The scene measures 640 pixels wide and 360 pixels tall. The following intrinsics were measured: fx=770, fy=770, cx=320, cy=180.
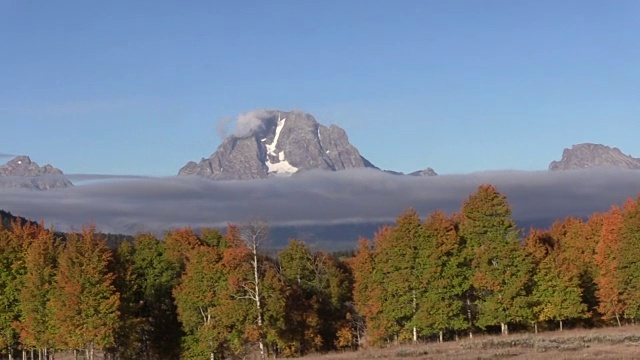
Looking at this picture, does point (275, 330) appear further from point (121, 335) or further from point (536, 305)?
point (536, 305)

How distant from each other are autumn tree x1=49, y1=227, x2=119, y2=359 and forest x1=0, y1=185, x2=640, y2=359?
0.12 m

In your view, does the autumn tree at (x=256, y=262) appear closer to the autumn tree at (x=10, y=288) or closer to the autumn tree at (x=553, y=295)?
the autumn tree at (x=10, y=288)

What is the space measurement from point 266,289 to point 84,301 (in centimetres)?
1737

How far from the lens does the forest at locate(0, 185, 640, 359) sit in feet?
241

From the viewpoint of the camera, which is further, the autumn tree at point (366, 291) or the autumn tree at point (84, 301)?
the autumn tree at point (366, 291)

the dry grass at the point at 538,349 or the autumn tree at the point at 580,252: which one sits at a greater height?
the autumn tree at the point at 580,252

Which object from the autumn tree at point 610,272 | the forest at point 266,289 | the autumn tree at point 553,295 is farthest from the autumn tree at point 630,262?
the autumn tree at point 553,295

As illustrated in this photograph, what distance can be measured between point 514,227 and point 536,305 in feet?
29.9

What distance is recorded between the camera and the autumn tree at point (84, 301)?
70500mm

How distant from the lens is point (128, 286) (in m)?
79.0

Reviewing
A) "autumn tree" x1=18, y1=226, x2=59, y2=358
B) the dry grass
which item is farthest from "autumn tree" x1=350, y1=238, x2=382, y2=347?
"autumn tree" x1=18, y1=226, x2=59, y2=358

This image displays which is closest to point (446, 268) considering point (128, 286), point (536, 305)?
point (536, 305)

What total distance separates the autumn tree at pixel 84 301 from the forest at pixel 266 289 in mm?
121

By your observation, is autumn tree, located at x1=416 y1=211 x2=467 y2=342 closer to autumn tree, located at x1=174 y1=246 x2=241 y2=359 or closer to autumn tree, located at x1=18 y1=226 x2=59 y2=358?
autumn tree, located at x1=174 y1=246 x2=241 y2=359
